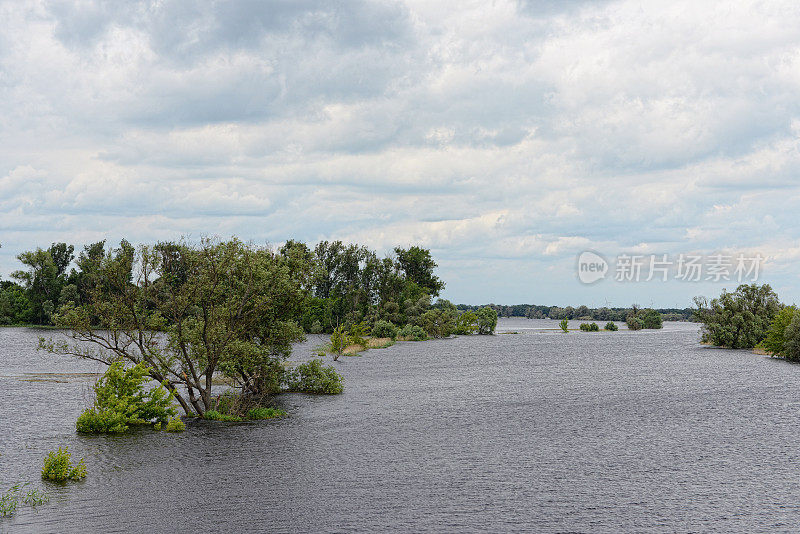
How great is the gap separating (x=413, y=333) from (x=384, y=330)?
32.0 feet

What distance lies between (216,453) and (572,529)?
19040 millimetres

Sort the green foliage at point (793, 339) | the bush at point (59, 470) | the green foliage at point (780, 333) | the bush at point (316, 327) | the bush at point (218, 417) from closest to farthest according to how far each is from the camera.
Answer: the bush at point (59, 470) → the bush at point (218, 417) → the green foliage at point (793, 339) → the green foliage at point (780, 333) → the bush at point (316, 327)

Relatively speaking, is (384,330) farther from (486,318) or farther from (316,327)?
(486,318)

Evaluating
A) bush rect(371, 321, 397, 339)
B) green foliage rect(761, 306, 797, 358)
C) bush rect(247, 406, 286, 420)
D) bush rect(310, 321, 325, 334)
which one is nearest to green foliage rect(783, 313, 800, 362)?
green foliage rect(761, 306, 797, 358)

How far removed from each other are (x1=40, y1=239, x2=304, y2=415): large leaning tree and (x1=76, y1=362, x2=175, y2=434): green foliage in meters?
1.18

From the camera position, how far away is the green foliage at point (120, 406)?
3797cm

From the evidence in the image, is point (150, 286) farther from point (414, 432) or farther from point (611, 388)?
point (611, 388)

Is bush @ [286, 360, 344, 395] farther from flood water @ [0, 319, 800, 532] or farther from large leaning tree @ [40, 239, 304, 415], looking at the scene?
large leaning tree @ [40, 239, 304, 415]

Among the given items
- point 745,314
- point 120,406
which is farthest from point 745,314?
point 120,406

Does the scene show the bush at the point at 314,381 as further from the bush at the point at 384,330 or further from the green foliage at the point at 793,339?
the bush at the point at 384,330

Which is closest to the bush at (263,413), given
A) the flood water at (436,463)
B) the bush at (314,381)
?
the flood water at (436,463)

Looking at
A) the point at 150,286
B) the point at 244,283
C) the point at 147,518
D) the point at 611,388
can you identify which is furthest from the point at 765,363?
the point at 147,518

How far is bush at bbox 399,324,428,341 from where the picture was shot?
15138 centimetres

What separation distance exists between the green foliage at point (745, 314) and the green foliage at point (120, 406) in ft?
355
